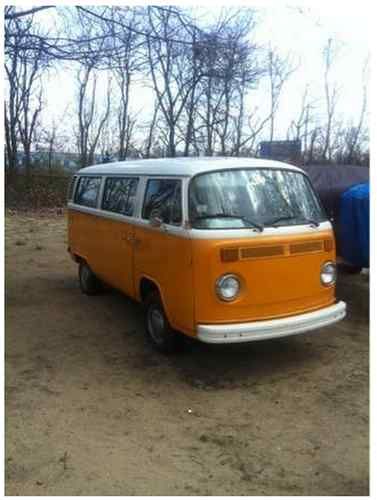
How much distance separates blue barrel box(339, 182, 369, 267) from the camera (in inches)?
266

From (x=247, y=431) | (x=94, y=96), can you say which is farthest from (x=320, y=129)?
(x=247, y=431)

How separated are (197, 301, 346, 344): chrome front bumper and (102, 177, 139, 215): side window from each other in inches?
78.9

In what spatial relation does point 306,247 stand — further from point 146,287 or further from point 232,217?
point 146,287

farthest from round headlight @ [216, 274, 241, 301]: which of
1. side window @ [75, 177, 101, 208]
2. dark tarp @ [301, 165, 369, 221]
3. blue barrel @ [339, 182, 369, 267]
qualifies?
dark tarp @ [301, 165, 369, 221]

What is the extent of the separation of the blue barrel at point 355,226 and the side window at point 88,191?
10.9 feet

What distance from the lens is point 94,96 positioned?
75.8 feet

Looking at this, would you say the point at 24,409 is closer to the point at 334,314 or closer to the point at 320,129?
the point at 334,314

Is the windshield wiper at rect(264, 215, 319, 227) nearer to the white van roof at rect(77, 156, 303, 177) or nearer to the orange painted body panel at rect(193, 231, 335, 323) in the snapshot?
the orange painted body panel at rect(193, 231, 335, 323)

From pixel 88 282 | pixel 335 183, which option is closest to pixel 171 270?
pixel 88 282

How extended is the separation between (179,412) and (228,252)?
142 cm

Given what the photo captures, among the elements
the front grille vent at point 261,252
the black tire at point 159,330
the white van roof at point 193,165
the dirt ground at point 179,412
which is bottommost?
the dirt ground at point 179,412

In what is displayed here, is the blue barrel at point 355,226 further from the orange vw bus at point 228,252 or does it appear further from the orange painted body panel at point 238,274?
the orange painted body panel at point 238,274

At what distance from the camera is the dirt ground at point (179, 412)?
139 inches

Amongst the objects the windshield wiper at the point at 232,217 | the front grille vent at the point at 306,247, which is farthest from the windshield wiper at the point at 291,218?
the front grille vent at the point at 306,247
